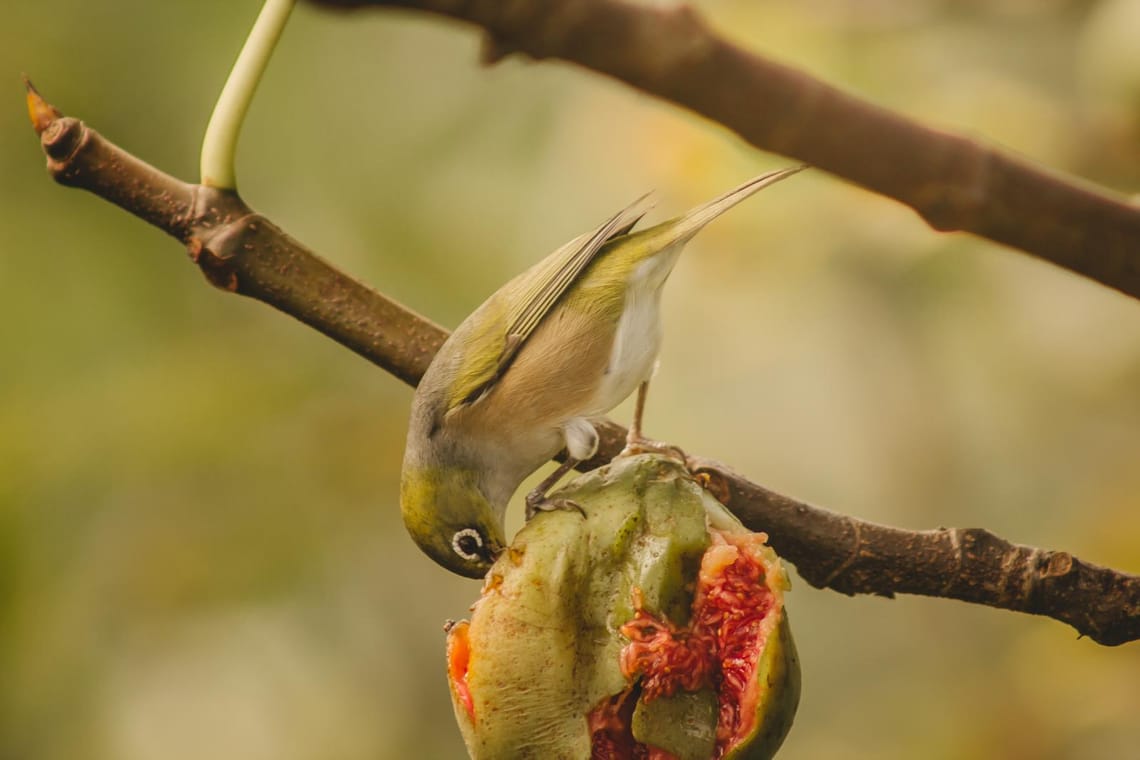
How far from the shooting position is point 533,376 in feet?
9.08

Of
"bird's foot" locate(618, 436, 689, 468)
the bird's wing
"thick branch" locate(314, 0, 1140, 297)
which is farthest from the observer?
the bird's wing

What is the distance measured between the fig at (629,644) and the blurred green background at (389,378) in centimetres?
239

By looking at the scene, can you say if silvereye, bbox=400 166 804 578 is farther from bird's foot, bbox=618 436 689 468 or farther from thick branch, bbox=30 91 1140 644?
thick branch, bbox=30 91 1140 644

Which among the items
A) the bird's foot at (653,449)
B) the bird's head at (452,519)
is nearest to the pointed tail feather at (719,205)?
the bird's foot at (653,449)

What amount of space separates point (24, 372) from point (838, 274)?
3619 mm

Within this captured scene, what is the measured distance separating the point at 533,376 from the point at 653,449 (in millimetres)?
634

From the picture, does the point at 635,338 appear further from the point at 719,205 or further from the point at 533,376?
the point at 719,205

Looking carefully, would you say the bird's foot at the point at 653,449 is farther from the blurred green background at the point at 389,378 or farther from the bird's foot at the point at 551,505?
the blurred green background at the point at 389,378

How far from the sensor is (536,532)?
1.79 metres

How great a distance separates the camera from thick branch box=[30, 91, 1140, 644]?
73.9 inches

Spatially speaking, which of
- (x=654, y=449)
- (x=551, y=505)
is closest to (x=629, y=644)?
(x=551, y=505)

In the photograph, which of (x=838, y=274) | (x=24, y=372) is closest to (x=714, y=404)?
(x=838, y=274)

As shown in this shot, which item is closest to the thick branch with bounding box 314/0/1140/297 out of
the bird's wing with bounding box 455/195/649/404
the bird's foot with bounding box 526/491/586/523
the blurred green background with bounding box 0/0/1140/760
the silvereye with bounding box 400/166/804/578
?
the bird's foot with bounding box 526/491/586/523

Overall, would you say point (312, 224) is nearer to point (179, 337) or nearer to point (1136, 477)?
point (179, 337)
